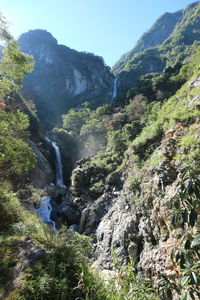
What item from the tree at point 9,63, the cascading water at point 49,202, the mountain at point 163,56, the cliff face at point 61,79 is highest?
the cliff face at point 61,79

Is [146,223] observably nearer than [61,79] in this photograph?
Yes

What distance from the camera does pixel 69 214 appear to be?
17391mm

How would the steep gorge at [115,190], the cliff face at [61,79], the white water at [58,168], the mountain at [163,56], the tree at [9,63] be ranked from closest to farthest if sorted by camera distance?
the steep gorge at [115,190], the tree at [9,63], the white water at [58,168], the cliff face at [61,79], the mountain at [163,56]

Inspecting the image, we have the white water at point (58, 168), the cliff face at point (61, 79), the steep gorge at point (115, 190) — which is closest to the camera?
the steep gorge at point (115, 190)

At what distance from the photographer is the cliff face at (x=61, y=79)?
59.9m

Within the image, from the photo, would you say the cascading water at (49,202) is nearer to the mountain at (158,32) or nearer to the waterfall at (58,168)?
the waterfall at (58,168)

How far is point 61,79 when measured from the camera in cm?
6644

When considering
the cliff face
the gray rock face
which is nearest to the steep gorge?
the gray rock face

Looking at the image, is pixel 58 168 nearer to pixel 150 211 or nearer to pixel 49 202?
pixel 49 202

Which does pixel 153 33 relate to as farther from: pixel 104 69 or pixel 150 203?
pixel 150 203

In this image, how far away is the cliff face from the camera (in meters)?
59.9

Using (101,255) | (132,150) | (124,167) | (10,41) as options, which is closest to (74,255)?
(10,41)

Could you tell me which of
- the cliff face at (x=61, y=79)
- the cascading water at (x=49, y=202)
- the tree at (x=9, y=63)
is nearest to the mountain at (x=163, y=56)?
the cliff face at (x=61, y=79)

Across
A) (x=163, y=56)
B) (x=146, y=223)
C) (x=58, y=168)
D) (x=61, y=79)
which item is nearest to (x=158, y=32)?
(x=163, y=56)
